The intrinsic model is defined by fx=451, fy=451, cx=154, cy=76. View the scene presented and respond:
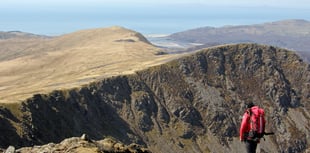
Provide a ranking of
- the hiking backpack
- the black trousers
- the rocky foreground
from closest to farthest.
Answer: the hiking backpack → the black trousers → the rocky foreground

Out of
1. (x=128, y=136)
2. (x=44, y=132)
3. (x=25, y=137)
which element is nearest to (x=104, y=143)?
(x=25, y=137)

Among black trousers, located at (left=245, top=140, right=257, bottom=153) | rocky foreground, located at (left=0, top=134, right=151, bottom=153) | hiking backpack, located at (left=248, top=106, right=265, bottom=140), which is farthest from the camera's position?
rocky foreground, located at (left=0, top=134, right=151, bottom=153)

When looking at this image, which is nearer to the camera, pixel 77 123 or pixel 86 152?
pixel 86 152

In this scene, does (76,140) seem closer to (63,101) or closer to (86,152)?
(86,152)

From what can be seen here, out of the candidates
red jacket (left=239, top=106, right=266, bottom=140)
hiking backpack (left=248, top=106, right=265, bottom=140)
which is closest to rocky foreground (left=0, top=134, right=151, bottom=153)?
red jacket (left=239, top=106, right=266, bottom=140)

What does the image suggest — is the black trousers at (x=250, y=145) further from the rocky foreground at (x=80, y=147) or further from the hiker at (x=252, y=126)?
the rocky foreground at (x=80, y=147)

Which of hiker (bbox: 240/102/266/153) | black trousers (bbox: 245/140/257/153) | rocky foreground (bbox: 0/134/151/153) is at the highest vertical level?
hiker (bbox: 240/102/266/153)

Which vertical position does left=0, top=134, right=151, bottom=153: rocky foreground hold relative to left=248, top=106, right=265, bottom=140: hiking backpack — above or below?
below

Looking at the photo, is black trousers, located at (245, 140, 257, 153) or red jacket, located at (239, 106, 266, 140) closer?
red jacket, located at (239, 106, 266, 140)

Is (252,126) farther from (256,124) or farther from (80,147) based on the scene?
(80,147)

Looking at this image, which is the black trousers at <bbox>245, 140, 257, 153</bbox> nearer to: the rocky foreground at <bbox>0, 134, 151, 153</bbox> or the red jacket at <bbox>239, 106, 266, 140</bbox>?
the red jacket at <bbox>239, 106, 266, 140</bbox>
